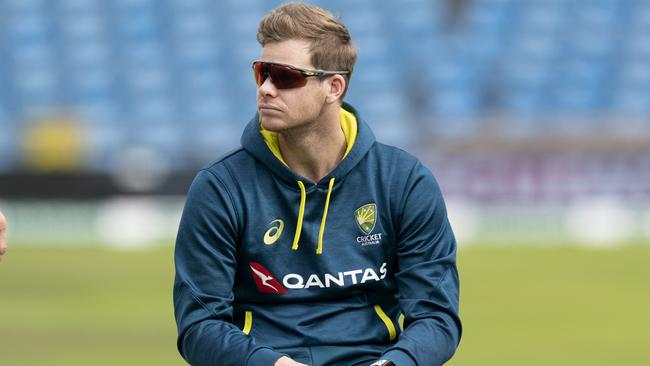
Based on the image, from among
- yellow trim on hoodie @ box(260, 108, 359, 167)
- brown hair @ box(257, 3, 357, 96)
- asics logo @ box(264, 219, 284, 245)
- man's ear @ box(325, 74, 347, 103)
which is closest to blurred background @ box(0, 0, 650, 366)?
yellow trim on hoodie @ box(260, 108, 359, 167)

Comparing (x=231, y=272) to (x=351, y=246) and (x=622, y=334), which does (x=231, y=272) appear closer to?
(x=351, y=246)

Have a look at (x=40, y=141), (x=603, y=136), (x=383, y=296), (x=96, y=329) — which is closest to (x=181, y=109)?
(x=40, y=141)

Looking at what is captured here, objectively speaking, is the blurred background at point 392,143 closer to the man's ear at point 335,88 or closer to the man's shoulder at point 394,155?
the man's shoulder at point 394,155

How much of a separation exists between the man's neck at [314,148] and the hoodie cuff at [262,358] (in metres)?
0.64

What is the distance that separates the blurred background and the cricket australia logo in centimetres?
622

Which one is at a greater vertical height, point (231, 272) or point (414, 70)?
point (231, 272)

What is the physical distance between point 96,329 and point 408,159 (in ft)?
26.6

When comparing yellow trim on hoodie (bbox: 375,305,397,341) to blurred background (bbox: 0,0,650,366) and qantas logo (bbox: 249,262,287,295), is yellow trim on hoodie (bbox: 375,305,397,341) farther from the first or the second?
blurred background (bbox: 0,0,650,366)

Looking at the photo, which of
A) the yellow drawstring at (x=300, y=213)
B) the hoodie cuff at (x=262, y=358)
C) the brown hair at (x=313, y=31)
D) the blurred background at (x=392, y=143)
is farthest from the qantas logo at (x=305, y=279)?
the blurred background at (x=392, y=143)

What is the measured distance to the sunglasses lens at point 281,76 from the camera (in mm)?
4398

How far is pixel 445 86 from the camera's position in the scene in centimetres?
2402

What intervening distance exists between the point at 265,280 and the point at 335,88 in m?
0.67

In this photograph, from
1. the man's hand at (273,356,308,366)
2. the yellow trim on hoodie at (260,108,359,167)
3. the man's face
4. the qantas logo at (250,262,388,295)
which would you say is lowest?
the man's hand at (273,356,308,366)

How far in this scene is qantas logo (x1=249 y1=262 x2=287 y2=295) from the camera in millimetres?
4457
